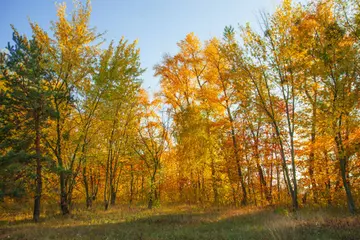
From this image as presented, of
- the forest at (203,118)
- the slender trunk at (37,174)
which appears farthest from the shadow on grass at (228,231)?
the slender trunk at (37,174)

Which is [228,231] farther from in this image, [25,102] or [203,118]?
[25,102]

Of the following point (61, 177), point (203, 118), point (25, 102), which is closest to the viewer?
point (25, 102)

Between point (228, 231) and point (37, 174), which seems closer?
point (228, 231)

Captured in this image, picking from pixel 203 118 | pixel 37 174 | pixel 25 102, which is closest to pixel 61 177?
pixel 37 174

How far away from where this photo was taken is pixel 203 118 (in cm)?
1689

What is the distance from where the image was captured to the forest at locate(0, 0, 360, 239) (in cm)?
1079

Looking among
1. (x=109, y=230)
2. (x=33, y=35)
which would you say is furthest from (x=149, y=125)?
(x=109, y=230)

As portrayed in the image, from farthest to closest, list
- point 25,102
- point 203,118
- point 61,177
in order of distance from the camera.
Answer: point 203,118 → point 61,177 → point 25,102

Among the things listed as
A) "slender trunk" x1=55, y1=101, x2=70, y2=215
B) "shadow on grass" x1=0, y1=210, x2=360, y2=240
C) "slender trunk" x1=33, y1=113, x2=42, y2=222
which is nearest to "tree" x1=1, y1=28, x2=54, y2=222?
"slender trunk" x1=33, y1=113, x2=42, y2=222

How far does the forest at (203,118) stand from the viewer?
1079 centimetres

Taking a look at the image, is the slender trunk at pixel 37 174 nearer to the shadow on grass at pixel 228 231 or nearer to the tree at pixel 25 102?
the tree at pixel 25 102

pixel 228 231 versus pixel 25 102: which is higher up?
pixel 25 102

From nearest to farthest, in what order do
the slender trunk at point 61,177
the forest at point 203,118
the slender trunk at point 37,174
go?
the forest at point 203,118 → the slender trunk at point 37,174 → the slender trunk at point 61,177

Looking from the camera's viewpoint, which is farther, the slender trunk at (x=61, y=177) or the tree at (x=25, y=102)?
the slender trunk at (x=61, y=177)
